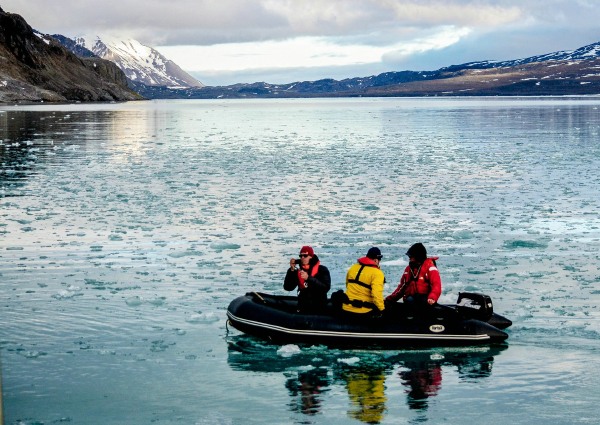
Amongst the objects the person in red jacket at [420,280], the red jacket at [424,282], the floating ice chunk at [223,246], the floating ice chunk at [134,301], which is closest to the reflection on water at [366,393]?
the person in red jacket at [420,280]

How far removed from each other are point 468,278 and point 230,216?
29.2 feet

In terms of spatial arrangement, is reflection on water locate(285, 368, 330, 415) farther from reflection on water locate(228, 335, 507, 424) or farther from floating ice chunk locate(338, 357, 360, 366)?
floating ice chunk locate(338, 357, 360, 366)

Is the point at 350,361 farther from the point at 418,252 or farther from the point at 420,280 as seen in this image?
the point at 418,252

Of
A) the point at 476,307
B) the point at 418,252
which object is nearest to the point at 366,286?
the point at 418,252

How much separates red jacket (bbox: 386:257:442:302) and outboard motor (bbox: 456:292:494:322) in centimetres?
51

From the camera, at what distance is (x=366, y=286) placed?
505 inches

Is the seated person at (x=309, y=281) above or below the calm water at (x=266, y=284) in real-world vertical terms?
above

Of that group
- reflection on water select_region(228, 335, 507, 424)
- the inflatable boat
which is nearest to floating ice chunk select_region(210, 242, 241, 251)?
reflection on water select_region(228, 335, 507, 424)

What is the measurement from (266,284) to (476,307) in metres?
4.33

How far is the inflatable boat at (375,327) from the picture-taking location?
42.2ft

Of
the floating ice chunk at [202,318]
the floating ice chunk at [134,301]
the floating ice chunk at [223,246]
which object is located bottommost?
the floating ice chunk at [202,318]

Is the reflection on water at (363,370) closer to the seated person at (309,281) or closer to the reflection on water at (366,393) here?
the reflection on water at (366,393)

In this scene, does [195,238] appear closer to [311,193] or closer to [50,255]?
[50,255]

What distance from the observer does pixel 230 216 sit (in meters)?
24.2
